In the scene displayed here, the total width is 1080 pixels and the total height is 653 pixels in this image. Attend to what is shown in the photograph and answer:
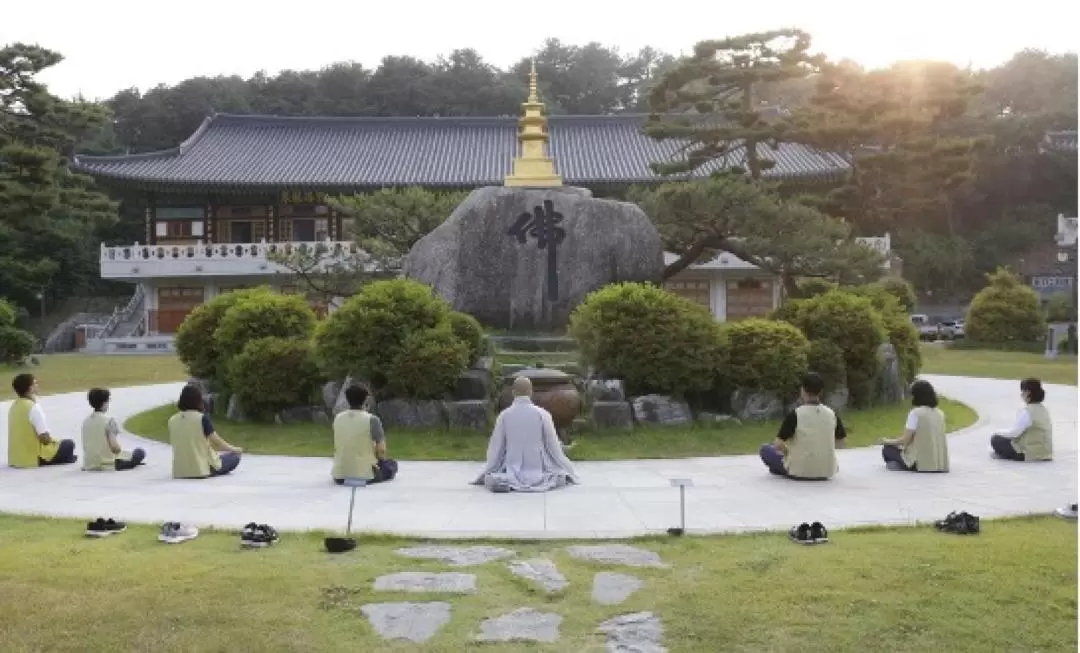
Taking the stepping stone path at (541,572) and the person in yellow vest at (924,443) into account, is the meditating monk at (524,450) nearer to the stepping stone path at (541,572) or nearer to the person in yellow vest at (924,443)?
the stepping stone path at (541,572)

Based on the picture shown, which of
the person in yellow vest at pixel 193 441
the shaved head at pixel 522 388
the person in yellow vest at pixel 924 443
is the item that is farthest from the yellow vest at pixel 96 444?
the person in yellow vest at pixel 924 443

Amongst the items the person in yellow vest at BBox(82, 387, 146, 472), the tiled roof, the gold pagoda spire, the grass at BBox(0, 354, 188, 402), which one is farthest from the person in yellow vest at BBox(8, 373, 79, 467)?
the tiled roof

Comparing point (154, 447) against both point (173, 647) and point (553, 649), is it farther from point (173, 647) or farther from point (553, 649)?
point (553, 649)

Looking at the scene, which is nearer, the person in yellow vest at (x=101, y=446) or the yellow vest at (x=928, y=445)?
the yellow vest at (x=928, y=445)

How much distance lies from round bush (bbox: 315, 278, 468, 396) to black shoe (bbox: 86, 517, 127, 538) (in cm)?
504

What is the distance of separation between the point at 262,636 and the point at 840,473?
21.1ft

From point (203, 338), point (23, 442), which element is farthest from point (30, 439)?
point (203, 338)

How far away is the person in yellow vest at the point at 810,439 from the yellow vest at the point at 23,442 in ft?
24.9

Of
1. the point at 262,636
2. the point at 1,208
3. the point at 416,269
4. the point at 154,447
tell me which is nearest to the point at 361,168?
the point at 1,208

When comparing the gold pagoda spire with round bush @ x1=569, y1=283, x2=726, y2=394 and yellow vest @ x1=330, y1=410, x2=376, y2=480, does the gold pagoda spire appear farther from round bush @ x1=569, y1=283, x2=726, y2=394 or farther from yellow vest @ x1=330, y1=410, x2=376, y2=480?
yellow vest @ x1=330, y1=410, x2=376, y2=480

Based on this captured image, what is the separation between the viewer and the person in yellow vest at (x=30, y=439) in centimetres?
1018

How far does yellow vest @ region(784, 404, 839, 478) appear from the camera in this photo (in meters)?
9.02

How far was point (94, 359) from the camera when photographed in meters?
31.4

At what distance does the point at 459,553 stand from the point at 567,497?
215 centimetres
